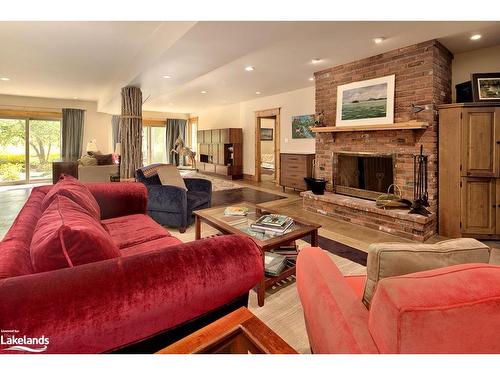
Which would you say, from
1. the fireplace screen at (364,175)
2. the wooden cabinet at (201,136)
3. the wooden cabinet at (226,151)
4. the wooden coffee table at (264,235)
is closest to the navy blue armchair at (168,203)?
the wooden coffee table at (264,235)

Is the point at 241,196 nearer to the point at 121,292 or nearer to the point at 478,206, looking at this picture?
the point at 478,206

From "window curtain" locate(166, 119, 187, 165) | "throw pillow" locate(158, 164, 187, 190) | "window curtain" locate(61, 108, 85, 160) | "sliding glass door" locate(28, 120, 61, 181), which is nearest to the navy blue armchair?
"throw pillow" locate(158, 164, 187, 190)

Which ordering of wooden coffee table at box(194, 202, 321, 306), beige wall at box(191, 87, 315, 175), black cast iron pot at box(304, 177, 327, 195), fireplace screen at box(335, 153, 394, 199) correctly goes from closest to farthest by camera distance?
wooden coffee table at box(194, 202, 321, 306) → fireplace screen at box(335, 153, 394, 199) → black cast iron pot at box(304, 177, 327, 195) → beige wall at box(191, 87, 315, 175)

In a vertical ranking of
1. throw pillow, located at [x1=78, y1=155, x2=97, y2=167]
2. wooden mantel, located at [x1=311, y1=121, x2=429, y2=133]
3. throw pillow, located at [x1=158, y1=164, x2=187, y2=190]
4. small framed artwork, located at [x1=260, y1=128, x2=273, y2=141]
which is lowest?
throw pillow, located at [x1=158, y1=164, x2=187, y2=190]

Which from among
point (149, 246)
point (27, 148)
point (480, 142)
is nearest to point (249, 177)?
point (480, 142)

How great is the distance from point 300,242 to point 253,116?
5.77m

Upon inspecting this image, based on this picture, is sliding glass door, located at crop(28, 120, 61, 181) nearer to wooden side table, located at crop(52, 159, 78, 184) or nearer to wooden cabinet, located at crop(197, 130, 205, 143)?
wooden side table, located at crop(52, 159, 78, 184)

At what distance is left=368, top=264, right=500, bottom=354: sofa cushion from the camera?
70 cm

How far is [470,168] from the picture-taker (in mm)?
3395

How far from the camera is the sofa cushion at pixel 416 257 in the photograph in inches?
37.1

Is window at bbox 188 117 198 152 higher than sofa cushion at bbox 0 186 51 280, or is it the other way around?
window at bbox 188 117 198 152

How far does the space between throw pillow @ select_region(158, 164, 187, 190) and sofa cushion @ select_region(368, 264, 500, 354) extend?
3403 mm

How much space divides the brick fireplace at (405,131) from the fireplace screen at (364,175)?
123 mm

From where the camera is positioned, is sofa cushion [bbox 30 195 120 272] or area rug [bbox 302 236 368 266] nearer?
sofa cushion [bbox 30 195 120 272]
